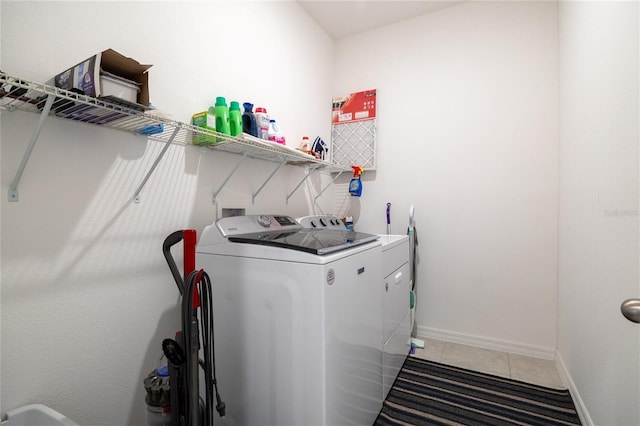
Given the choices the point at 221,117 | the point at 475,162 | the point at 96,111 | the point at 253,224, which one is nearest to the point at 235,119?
the point at 221,117

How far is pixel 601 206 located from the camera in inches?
56.2

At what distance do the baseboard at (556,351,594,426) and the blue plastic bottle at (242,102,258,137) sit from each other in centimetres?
242

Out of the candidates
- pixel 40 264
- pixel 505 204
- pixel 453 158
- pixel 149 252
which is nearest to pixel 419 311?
pixel 505 204

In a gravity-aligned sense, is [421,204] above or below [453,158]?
below

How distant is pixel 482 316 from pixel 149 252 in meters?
2.58

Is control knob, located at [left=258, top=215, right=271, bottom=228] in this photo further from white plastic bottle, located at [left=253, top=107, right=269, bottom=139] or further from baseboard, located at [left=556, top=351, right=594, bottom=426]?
baseboard, located at [left=556, top=351, right=594, bottom=426]

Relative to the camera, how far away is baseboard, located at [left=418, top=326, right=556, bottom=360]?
92.3 inches

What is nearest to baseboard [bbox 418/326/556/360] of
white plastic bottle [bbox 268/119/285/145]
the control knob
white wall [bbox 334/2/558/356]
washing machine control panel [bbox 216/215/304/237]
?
white wall [bbox 334/2/558/356]

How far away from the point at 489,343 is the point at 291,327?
213 cm

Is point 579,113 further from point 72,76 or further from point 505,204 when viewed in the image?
point 72,76

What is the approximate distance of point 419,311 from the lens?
2.80 m

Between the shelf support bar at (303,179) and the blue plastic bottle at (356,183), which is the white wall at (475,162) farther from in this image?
the shelf support bar at (303,179)

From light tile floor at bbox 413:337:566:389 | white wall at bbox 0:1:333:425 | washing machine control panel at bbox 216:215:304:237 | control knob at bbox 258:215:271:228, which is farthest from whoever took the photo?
light tile floor at bbox 413:337:566:389

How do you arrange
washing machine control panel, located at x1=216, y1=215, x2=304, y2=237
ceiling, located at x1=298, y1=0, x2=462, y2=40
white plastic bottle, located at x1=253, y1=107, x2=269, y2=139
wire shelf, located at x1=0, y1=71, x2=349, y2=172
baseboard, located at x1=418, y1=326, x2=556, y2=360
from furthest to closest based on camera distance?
ceiling, located at x1=298, y1=0, x2=462, y2=40 → baseboard, located at x1=418, y1=326, x2=556, y2=360 → white plastic bottle, located at x1=253, y1=107, x2=269, y2=139 → washing machine control panel, located at x1=216, y1=215, x2=304, y2=237 → wire shelf, located at x1=0, y1=71, x2=349, y2=172
